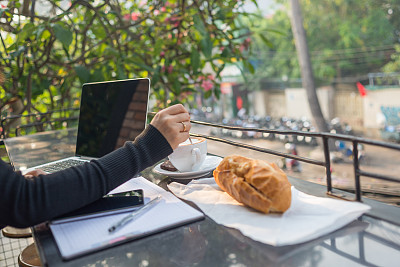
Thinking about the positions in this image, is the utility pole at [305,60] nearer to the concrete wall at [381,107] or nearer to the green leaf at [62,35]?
the green leaf at [62,35]

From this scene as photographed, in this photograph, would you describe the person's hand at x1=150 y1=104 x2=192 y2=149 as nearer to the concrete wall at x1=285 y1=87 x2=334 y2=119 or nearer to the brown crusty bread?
the brown crusty bread

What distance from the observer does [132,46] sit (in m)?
1.98

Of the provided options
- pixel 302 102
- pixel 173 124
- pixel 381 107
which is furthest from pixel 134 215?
pixel 302 102

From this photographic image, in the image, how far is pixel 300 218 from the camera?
472mm

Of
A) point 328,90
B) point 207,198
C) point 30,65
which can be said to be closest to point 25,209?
point 207,198

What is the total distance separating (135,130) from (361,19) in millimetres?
16462

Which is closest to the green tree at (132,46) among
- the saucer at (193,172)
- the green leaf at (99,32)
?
the green leaf at (99,32)

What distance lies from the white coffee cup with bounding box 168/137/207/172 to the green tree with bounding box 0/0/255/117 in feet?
3.04

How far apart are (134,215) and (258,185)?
194 mm

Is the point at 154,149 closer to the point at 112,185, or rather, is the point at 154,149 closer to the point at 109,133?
the point at 112,185

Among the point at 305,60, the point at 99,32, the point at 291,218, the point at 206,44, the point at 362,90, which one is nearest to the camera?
the point at 291,218

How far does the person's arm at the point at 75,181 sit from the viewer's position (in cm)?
51

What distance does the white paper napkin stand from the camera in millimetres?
432

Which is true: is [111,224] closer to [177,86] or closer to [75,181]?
[75,181]
